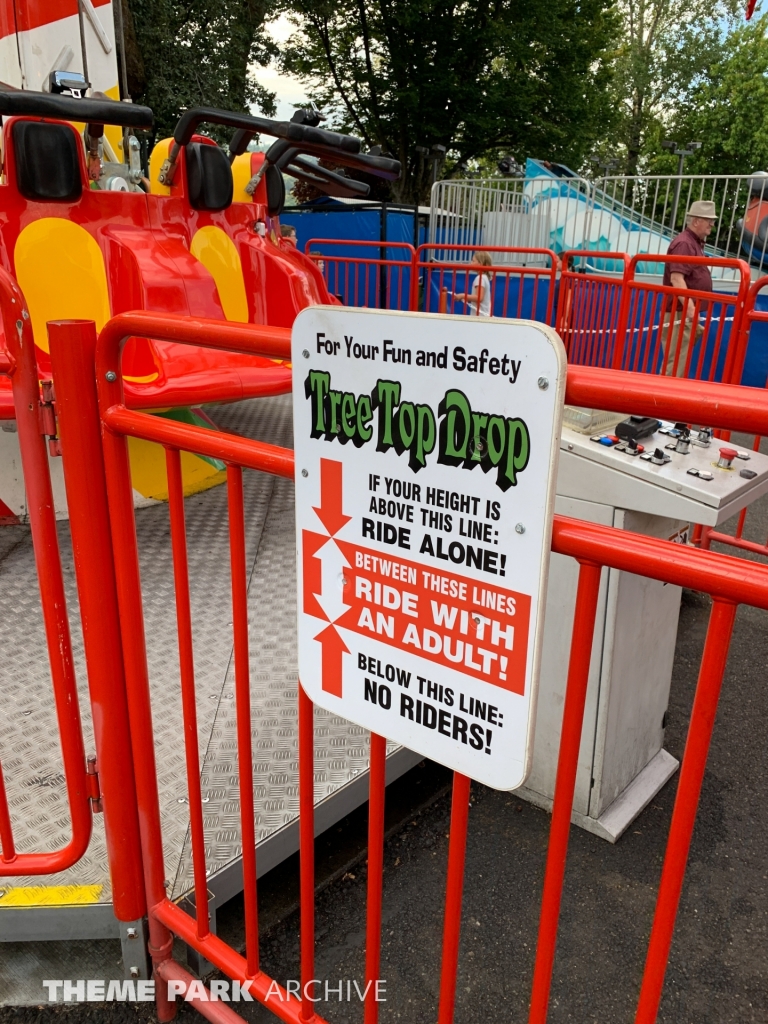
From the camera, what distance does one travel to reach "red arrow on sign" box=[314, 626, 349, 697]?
3.90ft

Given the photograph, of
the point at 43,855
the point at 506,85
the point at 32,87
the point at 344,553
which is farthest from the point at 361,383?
the point at 506,85

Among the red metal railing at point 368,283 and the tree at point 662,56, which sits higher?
the tree at point 662,56

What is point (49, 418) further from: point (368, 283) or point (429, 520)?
point (368, 283)

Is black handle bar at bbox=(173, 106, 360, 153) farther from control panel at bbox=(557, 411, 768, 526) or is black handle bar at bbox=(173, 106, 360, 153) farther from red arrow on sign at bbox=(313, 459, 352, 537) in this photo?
red arrow on sign at bbox=(313, 459, 352, 537)

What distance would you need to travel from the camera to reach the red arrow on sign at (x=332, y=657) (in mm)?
1189

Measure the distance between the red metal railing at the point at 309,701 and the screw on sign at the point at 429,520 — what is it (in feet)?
0.19

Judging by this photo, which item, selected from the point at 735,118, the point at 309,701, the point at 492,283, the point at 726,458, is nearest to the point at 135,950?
the point at 309,701

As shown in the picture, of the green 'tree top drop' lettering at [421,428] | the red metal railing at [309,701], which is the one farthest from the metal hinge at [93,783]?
the green 'tree top drop' lettering at [421,428]

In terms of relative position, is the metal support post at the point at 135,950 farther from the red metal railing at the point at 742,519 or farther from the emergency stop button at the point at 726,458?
the red metal railing at the point at 742,519

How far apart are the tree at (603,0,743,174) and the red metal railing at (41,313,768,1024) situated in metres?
41.0

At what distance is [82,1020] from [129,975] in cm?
14

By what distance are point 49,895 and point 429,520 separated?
1.37m

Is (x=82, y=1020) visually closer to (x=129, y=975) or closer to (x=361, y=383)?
(x=129, y=975)

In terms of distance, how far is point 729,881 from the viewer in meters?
2.14
